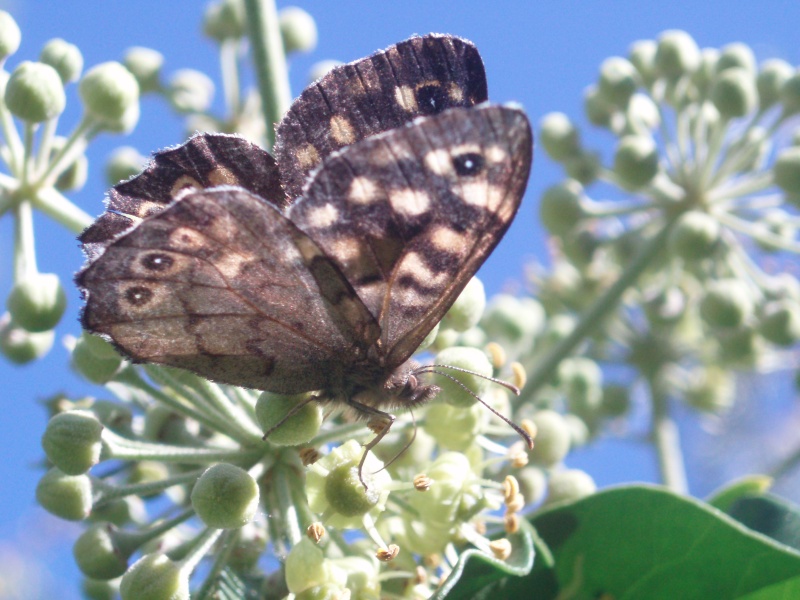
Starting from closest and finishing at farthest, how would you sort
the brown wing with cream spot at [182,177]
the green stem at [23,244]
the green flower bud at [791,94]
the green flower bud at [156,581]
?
the green flower bud at [156,581]
the brown wing with cream spot at [182,177]
the green stem at [23,244]
the green flower bud at [791,94]

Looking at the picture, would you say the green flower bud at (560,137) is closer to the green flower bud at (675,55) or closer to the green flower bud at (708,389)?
the green flower bud at (675,55)

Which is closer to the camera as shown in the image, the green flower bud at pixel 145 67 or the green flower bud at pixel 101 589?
the green flower bud at pixel 101 589

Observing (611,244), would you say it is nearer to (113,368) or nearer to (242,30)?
(242,30)

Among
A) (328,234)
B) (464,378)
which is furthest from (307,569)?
(328,234)

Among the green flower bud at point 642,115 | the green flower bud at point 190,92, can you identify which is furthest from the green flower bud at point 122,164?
the green flower bud at point 642,115

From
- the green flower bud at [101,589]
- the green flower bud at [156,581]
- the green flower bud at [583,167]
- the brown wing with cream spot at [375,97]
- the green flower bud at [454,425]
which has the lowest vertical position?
the green flower bud at [156,581]

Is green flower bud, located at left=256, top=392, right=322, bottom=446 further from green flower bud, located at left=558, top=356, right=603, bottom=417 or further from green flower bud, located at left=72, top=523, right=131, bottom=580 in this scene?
green flower bud, located at left=558, top=356, right=603, bottom=417

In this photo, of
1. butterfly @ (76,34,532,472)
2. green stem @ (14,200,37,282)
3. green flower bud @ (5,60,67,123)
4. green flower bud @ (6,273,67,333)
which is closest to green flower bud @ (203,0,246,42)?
green flower bud @ (5,60,67,123)
